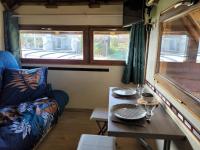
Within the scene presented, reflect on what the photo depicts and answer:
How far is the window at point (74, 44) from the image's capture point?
3176 mm

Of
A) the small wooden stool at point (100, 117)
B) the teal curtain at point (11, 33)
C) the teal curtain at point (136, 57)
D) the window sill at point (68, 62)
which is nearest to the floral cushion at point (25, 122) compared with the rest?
the small wooden stool at point (100, 117)

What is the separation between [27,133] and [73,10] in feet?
6.70

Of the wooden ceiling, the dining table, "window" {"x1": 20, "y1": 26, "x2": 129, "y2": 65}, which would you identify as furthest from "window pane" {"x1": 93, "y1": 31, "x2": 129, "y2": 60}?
the dining table

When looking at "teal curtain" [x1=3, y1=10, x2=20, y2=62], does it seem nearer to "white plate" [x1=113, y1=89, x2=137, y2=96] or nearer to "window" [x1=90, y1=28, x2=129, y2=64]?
"window" [x1=90, y1=28, x2=129, y2=64]

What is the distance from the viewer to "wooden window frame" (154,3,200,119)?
1254 mm

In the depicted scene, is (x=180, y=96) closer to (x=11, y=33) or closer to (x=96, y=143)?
(x=96, y=143)

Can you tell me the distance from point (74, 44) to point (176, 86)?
6.86 feet

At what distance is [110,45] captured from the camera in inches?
127

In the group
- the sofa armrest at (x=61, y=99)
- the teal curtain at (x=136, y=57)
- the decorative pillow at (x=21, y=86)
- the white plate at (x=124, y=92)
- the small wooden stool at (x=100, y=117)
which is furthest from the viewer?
the teal curtain at (x=136, y=57)

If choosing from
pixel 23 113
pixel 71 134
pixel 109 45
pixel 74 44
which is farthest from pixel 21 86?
pixel 109 45

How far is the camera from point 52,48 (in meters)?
3.33

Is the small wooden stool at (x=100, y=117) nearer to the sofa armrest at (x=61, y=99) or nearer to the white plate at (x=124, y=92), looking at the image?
the white plate at (x=124, y=92)

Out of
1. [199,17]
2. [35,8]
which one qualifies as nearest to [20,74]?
[35,8]

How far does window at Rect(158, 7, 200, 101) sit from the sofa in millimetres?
1442
